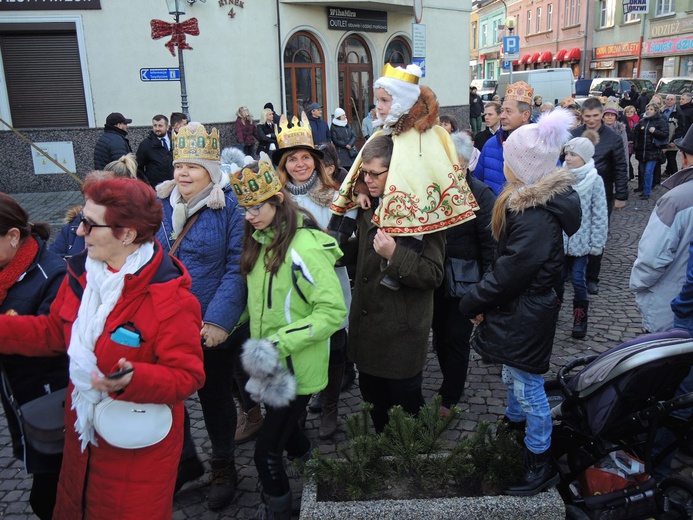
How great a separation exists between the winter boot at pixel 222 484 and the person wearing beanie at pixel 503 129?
3.39 m

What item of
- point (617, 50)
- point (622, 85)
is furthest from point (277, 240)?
point (617, 50)

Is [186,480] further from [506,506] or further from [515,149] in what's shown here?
[515,149]

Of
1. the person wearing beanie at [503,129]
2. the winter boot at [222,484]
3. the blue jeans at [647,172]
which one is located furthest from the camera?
the blue jeans at [647,172]

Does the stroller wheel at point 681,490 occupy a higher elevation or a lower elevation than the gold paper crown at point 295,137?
lower

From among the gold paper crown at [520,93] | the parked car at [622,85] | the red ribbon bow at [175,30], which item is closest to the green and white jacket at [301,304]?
the gold paper crown at [520,93]

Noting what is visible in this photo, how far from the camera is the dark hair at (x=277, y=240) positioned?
2828 millimetres

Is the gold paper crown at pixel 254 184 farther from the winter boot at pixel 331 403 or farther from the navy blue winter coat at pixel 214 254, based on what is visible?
the winter boot at pixel 331 403

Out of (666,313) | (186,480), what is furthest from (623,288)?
(186,480)

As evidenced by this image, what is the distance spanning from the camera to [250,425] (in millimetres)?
4113

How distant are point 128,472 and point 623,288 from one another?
6185 millimetres

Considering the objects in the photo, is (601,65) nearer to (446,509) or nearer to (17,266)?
(446,509)

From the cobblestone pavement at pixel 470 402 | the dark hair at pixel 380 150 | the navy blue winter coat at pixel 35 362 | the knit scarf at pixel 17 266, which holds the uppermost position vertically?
the dark hair at pixel 380 150

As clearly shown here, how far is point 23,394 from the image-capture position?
8.77 ft

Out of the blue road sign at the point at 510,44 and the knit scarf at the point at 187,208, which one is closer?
the knit scarf at the point at 187,208
